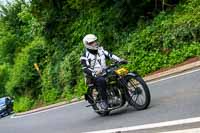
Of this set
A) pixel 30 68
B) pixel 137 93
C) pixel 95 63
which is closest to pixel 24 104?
pixel 30 68

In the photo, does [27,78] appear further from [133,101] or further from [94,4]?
[133,101]

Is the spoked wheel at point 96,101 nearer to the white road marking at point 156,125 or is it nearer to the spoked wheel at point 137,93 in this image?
the spoked wheel at point 137,93

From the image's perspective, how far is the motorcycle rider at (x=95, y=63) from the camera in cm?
1057

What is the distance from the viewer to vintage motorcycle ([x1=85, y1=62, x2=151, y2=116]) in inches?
396

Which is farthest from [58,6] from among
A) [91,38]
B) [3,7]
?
[91,38]

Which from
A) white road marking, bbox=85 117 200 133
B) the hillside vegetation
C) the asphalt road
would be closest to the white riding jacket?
the asphalt road

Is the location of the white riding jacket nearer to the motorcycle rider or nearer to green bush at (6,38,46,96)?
the motorcycle rider

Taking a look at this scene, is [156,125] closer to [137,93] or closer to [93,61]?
[137,93]

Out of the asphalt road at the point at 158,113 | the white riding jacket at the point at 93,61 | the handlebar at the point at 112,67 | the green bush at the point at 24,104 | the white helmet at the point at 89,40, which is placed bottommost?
the green bush at the point at 24,104

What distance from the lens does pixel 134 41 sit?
19.5 m

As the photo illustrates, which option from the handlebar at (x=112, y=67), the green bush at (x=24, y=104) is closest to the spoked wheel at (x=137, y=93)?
the handlebar at (x=112, y=67)

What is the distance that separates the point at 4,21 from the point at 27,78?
453 inches

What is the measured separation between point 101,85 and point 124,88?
530mm

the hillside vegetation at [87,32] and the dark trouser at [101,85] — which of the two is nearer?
the dark trouser at [101,85]
